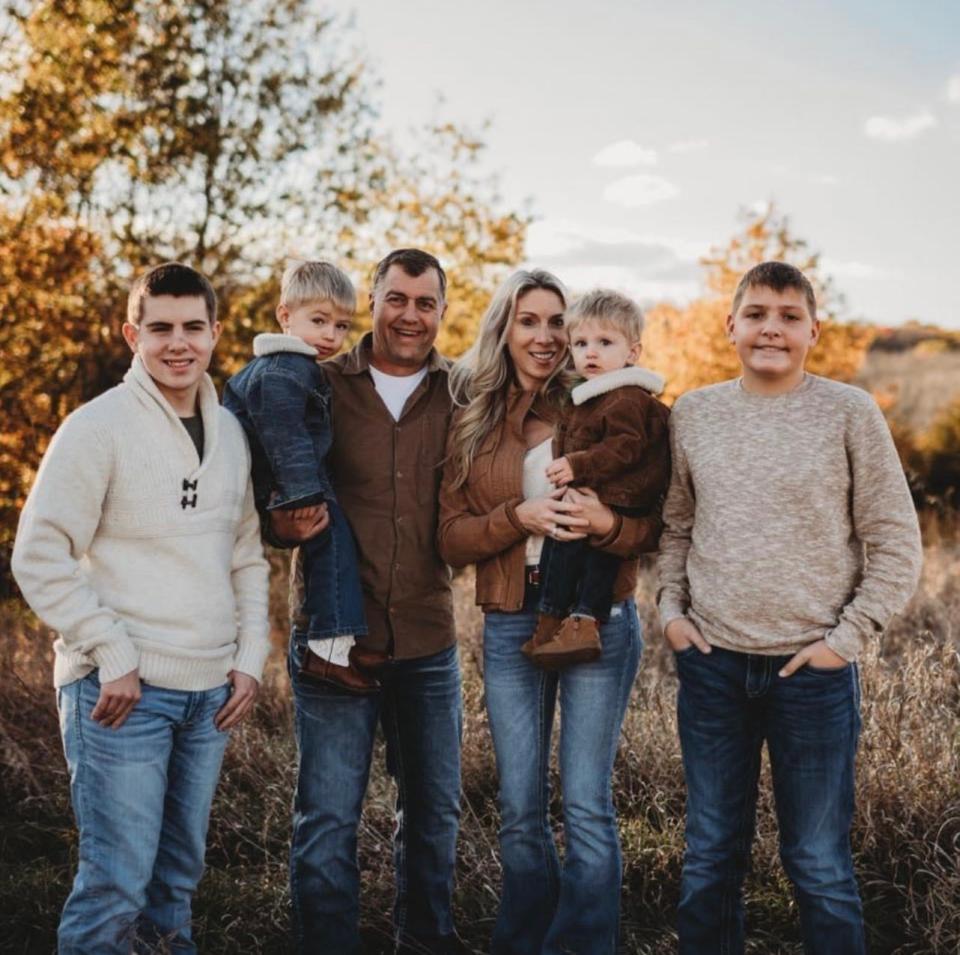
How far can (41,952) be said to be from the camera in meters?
3.65

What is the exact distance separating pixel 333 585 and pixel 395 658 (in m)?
0.36

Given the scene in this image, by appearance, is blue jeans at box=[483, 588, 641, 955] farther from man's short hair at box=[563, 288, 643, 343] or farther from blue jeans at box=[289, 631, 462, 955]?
man's short hair at box=[563, 288, 643, 343]

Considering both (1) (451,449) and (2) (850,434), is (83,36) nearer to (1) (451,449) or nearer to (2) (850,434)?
(1) (451,449)

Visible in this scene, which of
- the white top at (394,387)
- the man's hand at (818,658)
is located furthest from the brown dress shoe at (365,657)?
the man's hand at (818,658)

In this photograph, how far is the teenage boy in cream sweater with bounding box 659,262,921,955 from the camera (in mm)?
2879

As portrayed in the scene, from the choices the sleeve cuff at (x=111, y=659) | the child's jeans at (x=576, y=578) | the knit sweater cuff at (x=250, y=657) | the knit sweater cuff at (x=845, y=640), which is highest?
the child's jeans at (x=576, y=578)

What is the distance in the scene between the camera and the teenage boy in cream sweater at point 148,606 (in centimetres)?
268

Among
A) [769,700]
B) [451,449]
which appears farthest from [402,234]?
[769,700]

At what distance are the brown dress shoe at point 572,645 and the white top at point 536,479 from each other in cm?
29

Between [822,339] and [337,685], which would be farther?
[822,339]

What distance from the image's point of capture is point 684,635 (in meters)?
3.09

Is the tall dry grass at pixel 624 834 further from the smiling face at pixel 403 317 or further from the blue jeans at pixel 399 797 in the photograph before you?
the smiling face at pixel 403 317

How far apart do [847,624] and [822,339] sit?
12.3 meters

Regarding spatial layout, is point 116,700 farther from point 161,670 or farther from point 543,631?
point 543,631
